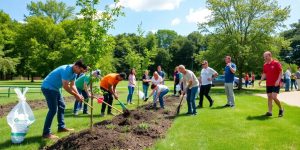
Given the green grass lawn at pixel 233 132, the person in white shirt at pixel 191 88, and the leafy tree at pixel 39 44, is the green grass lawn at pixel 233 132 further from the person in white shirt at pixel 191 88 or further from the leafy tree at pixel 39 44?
the leafy tree at pixel 39 44

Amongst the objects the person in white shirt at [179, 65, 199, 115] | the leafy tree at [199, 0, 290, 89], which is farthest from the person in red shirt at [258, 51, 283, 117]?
the leafy tree at [199, 0, 290, 89]

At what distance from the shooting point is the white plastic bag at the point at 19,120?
7785mm

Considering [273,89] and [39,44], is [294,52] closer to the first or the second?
[39,44]

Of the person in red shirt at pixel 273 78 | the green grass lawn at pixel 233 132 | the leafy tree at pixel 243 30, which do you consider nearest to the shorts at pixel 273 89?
the person in red shirt at pixel 273 78

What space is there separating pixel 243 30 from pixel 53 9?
49.3 meters

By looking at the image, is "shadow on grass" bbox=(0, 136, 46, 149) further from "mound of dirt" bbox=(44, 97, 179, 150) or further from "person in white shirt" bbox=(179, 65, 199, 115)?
"person in white shirt" bbox=(179, 65, 199, 115)

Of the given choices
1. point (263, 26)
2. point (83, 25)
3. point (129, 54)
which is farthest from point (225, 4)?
point (83, 25)

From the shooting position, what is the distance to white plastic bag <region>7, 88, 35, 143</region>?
7.79m

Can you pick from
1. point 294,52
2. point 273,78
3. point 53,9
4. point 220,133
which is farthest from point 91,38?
point 294,52

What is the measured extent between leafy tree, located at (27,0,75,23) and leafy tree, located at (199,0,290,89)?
148 feet

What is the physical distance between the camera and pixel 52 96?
328 inches

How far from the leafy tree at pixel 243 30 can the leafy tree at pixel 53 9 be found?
45.0 meters

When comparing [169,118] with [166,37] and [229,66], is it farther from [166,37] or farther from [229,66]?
[166,37]

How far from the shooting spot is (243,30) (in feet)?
114
